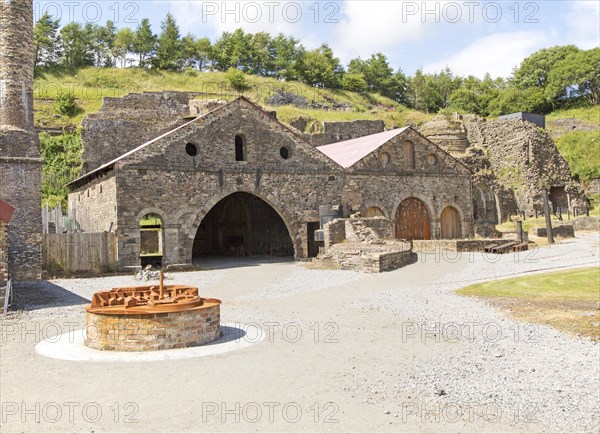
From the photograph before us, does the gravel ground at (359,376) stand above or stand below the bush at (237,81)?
below

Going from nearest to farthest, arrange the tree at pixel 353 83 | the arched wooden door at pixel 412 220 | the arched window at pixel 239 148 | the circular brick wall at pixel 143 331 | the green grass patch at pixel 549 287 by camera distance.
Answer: the circular brick wall at pixel 143 331 < the green grass patch at pixel 549 287 < the arched window at pixel 239 148 < the arched wooden door at pixel 412 220 < the tree at pixel 353 83

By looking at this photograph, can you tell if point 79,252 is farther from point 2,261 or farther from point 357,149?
point 357,149

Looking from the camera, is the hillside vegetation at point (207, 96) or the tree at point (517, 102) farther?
the tree at point (517, 102)

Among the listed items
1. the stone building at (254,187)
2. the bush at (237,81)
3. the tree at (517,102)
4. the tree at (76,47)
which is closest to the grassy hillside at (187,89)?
the bush at (237,81)

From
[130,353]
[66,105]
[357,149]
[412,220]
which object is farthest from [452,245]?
[66,105]

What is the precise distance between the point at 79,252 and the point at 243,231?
45.2 feet

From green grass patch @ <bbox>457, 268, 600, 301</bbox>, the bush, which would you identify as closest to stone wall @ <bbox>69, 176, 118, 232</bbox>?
green grass patch @ <bbox>457, 268, 600, 301</bbox>

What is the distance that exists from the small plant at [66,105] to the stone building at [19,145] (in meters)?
31.7

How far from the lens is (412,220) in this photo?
102 ft

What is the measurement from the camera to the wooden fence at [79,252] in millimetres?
20891

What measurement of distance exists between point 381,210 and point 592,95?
56.6 metres

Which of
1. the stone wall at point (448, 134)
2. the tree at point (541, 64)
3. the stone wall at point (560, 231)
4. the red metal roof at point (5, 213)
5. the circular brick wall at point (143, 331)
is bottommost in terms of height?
the circular brick wall at point (143, 331)

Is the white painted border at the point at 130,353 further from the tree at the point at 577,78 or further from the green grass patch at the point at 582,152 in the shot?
the tree at the point at 577,78

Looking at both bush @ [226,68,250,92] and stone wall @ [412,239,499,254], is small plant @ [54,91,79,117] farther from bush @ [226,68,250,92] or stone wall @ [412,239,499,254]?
stone wall @ [412,239,499,254]
